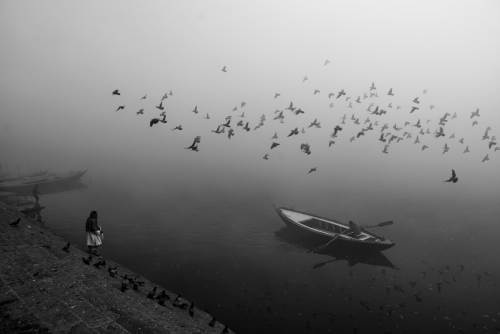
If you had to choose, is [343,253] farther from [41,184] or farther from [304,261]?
[41,184]

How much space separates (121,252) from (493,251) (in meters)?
34.1

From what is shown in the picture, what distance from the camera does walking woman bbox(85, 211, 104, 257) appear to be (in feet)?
46.0

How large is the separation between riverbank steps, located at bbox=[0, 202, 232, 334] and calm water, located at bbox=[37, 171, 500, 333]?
189 inches

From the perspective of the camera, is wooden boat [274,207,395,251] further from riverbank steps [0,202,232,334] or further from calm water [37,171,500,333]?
riverbank steps [0,202,232,334]

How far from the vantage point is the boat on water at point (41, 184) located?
41.2 metres

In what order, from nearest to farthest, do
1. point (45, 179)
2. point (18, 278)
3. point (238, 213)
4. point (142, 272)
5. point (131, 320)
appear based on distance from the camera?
point (131, 320), point (18, 278), point (142, 272), point (238, 213), point (45, 179)


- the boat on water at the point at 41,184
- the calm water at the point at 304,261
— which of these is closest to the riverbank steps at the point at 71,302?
the calm water at the point at 304,261

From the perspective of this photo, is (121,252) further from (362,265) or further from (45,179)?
(45,179)

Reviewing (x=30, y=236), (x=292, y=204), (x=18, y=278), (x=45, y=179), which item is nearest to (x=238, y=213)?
(x=292, y=204)

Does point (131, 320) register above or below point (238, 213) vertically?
above

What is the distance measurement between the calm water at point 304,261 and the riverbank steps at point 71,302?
4810mm

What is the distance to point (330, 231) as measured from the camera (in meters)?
25.1

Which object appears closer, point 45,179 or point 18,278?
point 18,278

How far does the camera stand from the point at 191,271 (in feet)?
62.8
